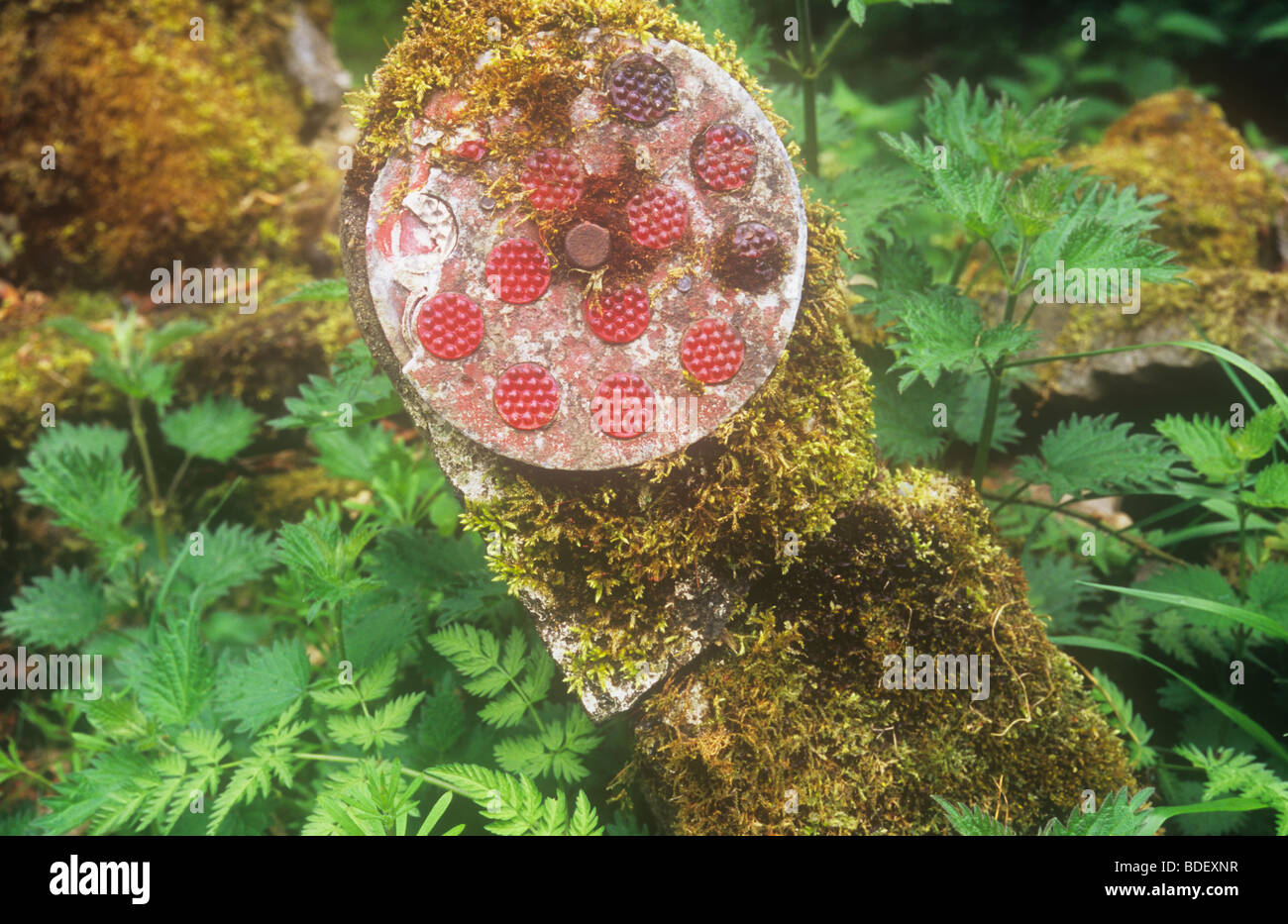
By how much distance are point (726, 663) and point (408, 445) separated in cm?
221

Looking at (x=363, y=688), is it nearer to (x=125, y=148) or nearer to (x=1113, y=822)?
(x=1113, y=822)

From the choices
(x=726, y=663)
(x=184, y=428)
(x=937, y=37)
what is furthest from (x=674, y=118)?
(x=937, y=37)

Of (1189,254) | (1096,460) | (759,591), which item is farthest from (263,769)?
(1189,254)

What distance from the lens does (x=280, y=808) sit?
9.80 feet

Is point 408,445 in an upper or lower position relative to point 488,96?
lower

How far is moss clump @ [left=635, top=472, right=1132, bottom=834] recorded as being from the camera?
2297 mm

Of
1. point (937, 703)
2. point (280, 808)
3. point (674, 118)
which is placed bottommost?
point (280, 808)

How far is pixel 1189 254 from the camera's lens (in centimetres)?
396

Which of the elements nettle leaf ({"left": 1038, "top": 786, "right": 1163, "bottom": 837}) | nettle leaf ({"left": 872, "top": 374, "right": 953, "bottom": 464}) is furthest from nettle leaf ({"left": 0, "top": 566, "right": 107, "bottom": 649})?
nettle leaf ({"left": 1038, "top": 786, "right": 1163, "bottom": 837})

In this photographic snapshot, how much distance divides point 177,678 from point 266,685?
9.6 inches

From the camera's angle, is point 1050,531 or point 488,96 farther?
point 1050,531

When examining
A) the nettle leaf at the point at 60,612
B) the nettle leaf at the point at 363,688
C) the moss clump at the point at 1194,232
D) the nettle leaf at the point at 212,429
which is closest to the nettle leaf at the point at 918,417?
the moss clump at the point at 1194,232

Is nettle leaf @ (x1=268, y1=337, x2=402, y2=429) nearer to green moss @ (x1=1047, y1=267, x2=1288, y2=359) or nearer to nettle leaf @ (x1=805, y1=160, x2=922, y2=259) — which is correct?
nettle leaf @ (x1=805, y1=160, x2=922, y2=259)

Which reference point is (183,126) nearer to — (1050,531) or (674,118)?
(674,118)
